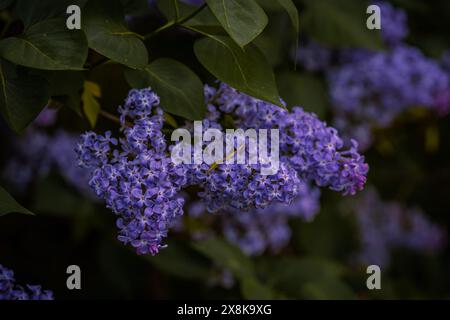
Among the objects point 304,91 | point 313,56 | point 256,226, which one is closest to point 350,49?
point 313,56

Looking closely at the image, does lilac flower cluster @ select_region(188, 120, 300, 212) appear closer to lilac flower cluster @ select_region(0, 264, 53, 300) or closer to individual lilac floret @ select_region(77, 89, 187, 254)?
individual lilac floret @ select_region(77, 89, 187, 254)

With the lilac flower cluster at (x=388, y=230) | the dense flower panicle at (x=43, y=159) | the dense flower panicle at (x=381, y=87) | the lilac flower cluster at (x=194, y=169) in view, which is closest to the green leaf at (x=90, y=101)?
the lilac flower cluster at (x=194, y=169)

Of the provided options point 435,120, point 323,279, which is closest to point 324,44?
point 435,120

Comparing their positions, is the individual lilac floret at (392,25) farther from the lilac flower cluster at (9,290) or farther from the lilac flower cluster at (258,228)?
the lilac flower cluster at (9,290)

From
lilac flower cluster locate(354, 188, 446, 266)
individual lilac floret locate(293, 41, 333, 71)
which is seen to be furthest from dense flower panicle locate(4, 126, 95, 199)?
lilac flower cluster locate(354, 188, 446, 266)
